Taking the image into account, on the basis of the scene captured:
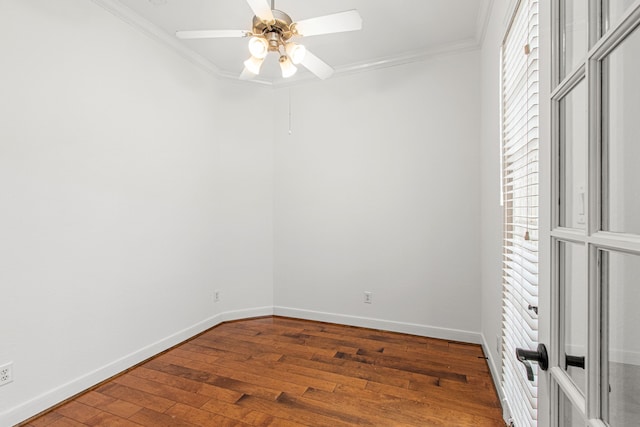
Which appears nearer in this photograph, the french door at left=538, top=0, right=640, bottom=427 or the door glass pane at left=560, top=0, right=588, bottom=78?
the french door at left=538, top=0, right=640, bottom=427

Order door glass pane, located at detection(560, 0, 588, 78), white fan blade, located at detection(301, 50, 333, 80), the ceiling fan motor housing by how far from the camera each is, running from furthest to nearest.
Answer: white fan blade, located at detection(301, 50, 333, 80) < the ceiling fan motor housing < door glass pane, located at detection(560, 0, 588, 78)

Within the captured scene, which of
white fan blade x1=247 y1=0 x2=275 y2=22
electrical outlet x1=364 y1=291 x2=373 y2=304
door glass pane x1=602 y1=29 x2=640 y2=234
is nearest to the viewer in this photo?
door glass pane x1=602 y1=29 x2=640 y2=234

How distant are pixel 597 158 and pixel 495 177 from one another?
5.91 feet

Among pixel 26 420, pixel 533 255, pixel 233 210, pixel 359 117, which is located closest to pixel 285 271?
pixel 233 210

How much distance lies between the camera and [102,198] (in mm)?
2338

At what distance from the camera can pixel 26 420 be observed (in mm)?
1892

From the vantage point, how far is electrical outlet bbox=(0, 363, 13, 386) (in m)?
1.79

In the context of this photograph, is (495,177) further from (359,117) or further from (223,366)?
(223,366)

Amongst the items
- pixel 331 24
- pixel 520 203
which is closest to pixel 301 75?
pixel 331 24

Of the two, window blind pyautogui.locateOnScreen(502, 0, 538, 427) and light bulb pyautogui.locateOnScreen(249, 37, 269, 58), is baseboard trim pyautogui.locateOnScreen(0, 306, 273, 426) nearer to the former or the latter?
light bulb pyautogui.locateOnScreen(249, 37, 269, 58)

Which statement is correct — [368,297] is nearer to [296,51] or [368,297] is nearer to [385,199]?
[385,199]

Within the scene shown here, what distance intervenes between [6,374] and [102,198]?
45.9 inches

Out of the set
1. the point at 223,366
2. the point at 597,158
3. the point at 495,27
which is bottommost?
the point at 223,366

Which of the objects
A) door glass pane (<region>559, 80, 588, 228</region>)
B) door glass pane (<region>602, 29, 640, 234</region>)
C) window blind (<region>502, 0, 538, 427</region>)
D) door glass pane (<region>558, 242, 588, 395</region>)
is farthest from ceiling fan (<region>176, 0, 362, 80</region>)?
door glass pane (<region>558, 242, 588, 395</region>)
